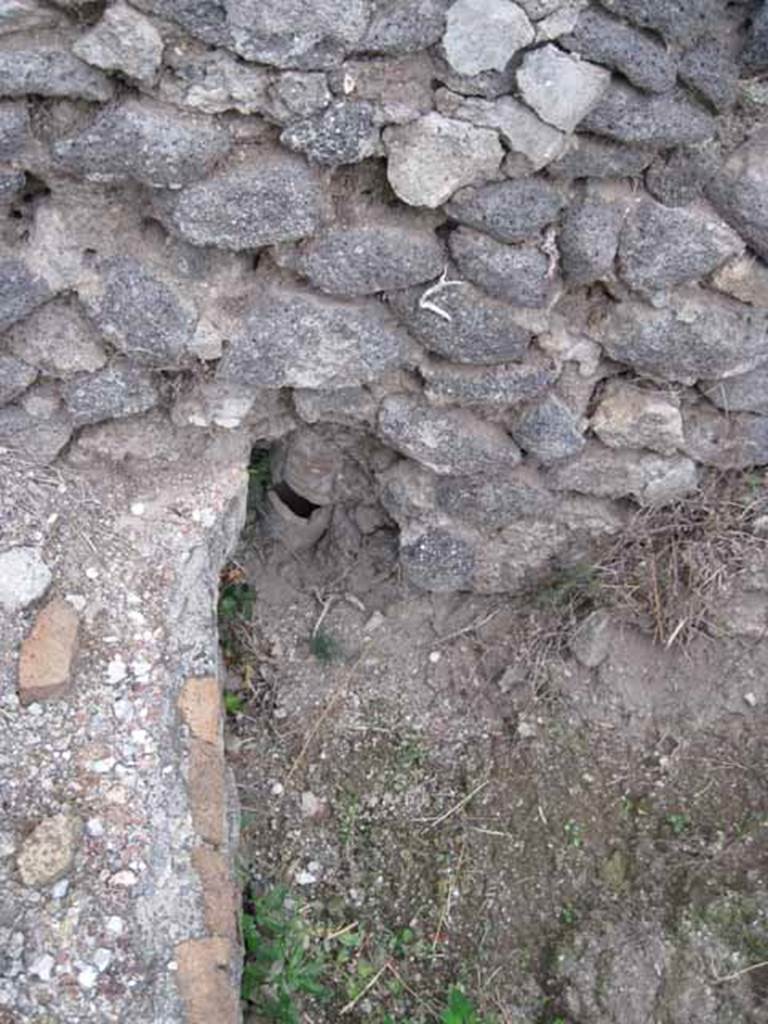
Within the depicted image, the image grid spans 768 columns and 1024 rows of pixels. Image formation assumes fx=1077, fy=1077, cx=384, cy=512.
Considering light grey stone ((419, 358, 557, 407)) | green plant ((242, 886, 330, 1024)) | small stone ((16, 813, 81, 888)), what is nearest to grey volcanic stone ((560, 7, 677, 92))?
light grey stone ((419, 358, 557, 407))

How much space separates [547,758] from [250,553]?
3.03 ft

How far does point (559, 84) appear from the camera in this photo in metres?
1.74

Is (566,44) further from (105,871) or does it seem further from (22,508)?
(105,871)

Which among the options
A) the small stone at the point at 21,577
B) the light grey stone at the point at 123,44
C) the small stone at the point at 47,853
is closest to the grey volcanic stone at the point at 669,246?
the light grey stone at the point at 123,44

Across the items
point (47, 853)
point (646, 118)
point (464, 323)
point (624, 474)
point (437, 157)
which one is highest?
point (646, 118)

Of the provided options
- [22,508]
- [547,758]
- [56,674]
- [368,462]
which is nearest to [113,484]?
[22,508]

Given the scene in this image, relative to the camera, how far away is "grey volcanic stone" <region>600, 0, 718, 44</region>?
1.70 m

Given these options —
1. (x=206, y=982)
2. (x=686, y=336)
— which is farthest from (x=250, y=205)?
(x=206, y=982)

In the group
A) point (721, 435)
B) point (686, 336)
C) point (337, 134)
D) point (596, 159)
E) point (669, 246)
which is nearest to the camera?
point (337, 134)

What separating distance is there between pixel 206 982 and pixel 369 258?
4.40 ft

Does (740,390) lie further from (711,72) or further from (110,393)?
(110,393)

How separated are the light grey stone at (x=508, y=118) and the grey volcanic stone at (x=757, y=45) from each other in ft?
1.20

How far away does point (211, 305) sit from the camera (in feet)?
6.73

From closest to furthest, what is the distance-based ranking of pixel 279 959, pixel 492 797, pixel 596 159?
pixel 596 159
pixel 279 959
pixel 492 797
